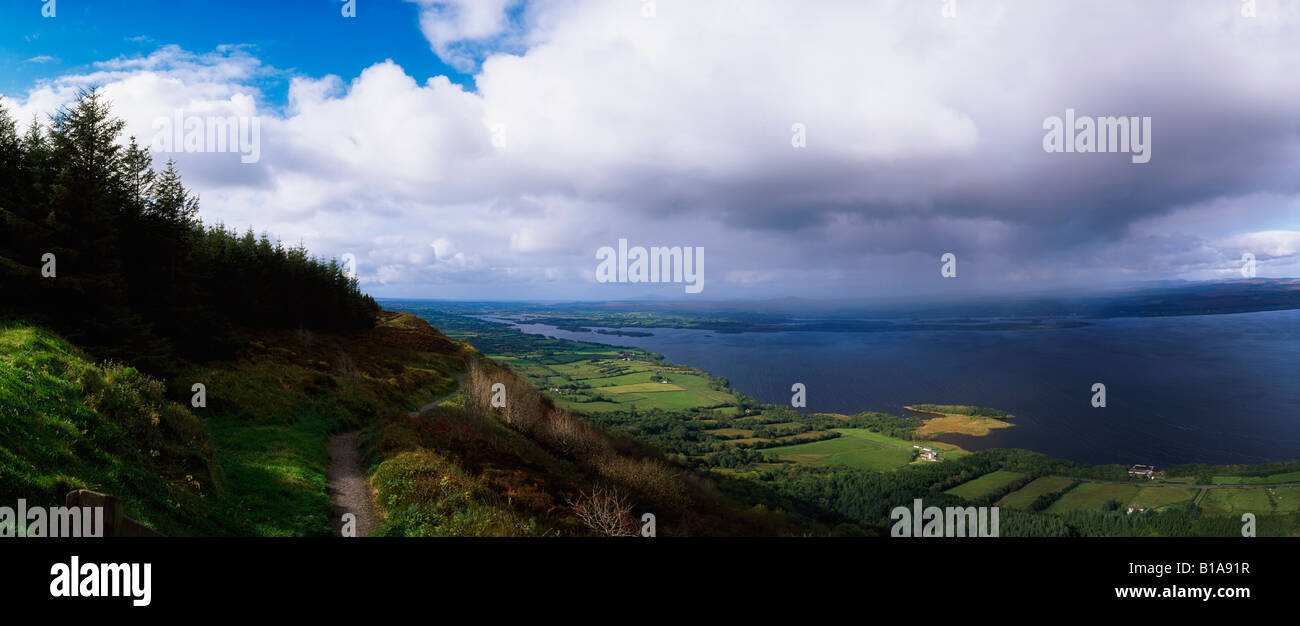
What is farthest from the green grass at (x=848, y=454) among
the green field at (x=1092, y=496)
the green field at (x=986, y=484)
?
the green field at (x=1092, y=496)

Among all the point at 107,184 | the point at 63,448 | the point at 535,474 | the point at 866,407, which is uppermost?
the point at 107,184

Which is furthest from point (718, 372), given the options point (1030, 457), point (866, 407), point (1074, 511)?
point (1074, 511)

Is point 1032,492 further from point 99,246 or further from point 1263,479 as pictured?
point 99,246

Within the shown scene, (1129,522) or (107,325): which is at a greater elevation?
(107,325)

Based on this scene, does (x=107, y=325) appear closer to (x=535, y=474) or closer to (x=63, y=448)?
(x=63, y=448)

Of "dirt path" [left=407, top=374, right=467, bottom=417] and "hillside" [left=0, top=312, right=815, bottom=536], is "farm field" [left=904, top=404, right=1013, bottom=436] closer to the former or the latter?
"hillside" [left=0, top=312, right=815, bottom=536]
